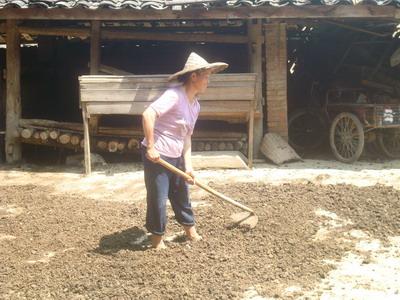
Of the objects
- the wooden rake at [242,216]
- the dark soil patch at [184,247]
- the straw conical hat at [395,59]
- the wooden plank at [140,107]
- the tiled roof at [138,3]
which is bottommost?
the dark soil patch at [184,247]

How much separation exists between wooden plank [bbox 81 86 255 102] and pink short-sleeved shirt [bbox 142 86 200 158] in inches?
120

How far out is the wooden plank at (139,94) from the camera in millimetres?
7352

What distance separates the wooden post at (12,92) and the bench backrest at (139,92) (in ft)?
6.33

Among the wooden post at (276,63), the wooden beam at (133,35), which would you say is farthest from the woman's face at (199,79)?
the wooden beam at (133,35)

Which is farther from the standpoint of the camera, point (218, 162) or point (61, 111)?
point (61, 111)

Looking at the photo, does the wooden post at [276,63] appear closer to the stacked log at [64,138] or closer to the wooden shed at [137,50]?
the wooden shed at [137,50]

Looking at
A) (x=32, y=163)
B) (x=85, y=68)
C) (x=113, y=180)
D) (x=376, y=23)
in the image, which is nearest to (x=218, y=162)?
(x=113, y=180)

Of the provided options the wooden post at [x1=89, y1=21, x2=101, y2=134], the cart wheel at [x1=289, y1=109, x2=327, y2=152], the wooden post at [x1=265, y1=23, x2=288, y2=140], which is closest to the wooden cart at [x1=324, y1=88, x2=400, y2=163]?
the cart wheel at [x1=289, y1=109, x2=327, y2=152]

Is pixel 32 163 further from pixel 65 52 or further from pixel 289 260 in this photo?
pixel 289 260

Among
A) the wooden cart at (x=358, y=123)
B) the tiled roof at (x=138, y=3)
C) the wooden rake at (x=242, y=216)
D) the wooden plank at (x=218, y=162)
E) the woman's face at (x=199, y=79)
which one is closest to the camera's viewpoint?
the woman's face at (x=199, y=79)

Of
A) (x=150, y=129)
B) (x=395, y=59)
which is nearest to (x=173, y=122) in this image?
(x=150, y=129)

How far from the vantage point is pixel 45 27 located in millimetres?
8727

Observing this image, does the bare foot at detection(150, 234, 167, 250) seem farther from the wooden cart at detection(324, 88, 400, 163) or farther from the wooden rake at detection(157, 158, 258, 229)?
the wooden cart at detection(324, 88, 400, 163)

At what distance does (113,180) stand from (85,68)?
4.81 m
